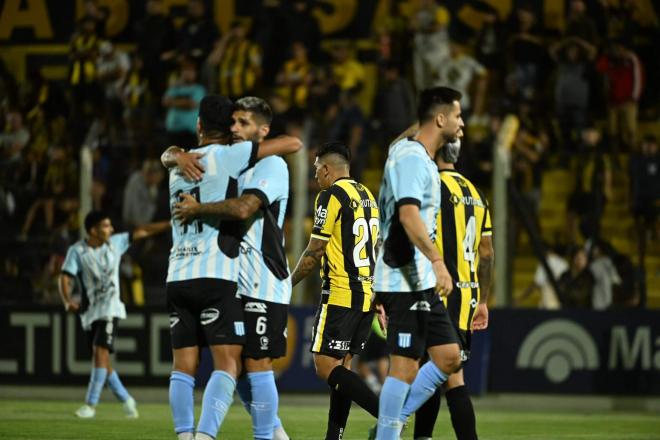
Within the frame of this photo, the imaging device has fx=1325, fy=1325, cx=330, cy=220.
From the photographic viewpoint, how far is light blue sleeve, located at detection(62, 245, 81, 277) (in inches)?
525

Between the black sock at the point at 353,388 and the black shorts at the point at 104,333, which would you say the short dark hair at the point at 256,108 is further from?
the black shorts at the point at 104,333

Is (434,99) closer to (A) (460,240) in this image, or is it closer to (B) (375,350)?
(A) (460,240)

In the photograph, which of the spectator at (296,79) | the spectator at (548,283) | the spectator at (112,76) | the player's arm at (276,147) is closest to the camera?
the player's arm at (276,147)

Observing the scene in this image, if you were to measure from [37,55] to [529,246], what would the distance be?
37.1 ft

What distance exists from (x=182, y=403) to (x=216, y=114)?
1.72 m

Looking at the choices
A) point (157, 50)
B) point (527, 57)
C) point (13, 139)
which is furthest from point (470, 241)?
point (13, 139)

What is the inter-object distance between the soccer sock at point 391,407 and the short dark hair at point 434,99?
156 centimetres

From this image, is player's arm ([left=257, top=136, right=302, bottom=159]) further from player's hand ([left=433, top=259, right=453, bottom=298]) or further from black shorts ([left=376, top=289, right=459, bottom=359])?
player's hand ([left=433, top=259, right=453, bottom=298])

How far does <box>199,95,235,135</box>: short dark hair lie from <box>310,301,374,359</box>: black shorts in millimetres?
1884

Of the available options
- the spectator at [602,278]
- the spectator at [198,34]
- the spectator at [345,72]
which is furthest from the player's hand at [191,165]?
the spectator at [198,34]

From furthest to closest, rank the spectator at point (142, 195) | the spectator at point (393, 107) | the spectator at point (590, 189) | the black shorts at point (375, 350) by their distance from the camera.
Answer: the spectator at point (393, 107) < the spectator at point (142, 195) < the spectator at point (590, 189) < the black shorts at point (375, 350)

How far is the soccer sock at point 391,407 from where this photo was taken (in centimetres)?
756

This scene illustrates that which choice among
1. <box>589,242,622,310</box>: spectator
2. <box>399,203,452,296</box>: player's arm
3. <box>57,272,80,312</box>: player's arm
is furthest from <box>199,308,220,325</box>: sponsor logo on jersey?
<box>589,242,622,310</box>: spectator

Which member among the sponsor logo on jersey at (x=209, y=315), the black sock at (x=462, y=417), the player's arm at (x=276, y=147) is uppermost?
the player's arm at (x=276, y=147)
